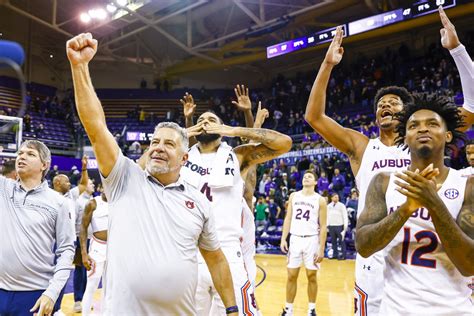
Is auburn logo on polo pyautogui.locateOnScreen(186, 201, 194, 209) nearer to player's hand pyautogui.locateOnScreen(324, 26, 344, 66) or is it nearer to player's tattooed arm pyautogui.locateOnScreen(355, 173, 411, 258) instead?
player's tattooed arm pyautogui.locateOnScreen(355, 173, 411, 258)

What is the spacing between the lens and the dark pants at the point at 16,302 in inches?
132

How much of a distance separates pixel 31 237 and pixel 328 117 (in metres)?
2.43

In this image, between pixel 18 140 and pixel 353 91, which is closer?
pixel 18 140

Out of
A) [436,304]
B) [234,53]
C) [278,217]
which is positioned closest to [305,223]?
[436,304]

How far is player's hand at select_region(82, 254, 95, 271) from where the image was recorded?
613cm

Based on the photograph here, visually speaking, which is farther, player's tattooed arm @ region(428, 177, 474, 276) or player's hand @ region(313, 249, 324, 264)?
player's hand @ region(313, 249, 324, 264)

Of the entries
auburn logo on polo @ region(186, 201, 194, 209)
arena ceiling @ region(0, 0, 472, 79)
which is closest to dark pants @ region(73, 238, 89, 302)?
auburn logo on polo @ region(186, 201, 194, 209)

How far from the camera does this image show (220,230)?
379cm

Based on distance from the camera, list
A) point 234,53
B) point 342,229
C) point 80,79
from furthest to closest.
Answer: point 234,53, point 342,229, point 80,79

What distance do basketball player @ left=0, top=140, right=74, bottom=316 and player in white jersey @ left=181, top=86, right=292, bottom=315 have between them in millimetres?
1042

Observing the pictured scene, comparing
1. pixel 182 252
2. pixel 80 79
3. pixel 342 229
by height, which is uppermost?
pixel 80 79

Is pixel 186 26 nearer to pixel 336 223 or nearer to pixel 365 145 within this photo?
pixel 336 223

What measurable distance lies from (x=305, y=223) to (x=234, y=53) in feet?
72.2

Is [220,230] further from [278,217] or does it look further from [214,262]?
[278,217]
